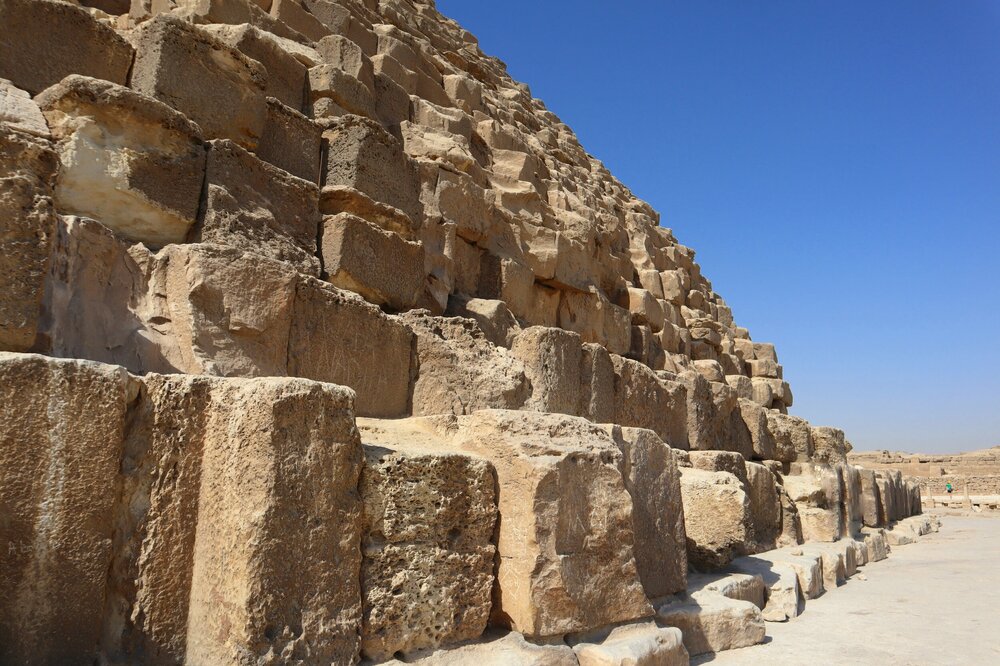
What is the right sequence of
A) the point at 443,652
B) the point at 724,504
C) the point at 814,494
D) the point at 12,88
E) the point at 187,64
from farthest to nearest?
1. the point at 814,494
2. the point at 724,504
3. the point at 187,64
4. the point at 12,88
5. the point at 443,652

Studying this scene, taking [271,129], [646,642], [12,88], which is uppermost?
[271,129]

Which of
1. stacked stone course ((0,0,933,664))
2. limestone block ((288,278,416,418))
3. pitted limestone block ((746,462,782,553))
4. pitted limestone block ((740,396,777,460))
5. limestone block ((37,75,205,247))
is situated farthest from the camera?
pitted limestone block ((740,396,777,460))

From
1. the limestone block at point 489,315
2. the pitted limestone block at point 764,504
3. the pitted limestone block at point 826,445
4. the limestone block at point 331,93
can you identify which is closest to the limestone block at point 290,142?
the limestone block at point 331,93

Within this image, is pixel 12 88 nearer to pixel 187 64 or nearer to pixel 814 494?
pixel 187 64

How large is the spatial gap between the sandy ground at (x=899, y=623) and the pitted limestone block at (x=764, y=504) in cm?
74

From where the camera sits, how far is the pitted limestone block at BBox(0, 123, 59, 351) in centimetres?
248

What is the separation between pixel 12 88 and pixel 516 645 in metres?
3.27

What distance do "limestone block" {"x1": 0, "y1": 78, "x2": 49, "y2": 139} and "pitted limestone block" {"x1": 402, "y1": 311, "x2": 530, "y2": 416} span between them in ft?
6.93

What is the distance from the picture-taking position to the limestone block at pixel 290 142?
4496 millimetres

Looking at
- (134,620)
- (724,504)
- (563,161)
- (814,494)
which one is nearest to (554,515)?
(134,620)

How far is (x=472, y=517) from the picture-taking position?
3.03m

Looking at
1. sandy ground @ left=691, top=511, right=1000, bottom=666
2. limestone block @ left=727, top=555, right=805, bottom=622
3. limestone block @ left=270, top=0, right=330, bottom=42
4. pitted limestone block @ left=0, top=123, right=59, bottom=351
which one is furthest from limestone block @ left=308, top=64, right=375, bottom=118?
limestone block @ left=727, top=555, right=805, bottom=622

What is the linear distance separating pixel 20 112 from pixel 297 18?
155 inches

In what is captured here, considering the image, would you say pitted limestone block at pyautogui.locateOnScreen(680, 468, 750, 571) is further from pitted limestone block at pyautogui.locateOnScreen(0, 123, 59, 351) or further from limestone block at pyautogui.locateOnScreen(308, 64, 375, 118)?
pitted limestone block at pyautogui.locateOnScreen(0, 123, 59, 351)
